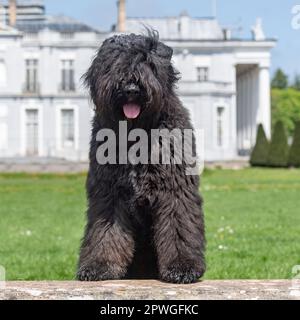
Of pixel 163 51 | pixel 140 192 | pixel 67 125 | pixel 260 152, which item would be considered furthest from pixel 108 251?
pixel 67 125

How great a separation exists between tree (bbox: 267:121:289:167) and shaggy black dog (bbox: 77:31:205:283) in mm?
41605

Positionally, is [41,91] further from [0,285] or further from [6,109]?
[0,285]

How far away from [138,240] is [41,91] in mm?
51112

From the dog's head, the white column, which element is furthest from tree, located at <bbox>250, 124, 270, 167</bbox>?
the dog's head

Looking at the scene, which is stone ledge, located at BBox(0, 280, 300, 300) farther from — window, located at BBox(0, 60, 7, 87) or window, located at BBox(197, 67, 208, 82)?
window, located at BBox(197, 67, 208, 82)

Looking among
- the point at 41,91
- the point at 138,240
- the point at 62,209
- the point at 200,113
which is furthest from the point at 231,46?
the point at 138,240

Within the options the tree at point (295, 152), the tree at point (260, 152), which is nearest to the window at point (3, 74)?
the tree at point (260, 152)

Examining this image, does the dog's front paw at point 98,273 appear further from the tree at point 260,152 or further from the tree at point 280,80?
the tree at point 280,80

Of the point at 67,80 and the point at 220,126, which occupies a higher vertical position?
the point at 67,80

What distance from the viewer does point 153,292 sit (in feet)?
13.1

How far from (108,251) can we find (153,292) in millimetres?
530

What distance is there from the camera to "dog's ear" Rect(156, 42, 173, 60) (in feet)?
14.4

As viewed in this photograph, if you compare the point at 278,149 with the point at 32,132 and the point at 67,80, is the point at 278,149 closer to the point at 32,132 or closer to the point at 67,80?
the point at 67,80
